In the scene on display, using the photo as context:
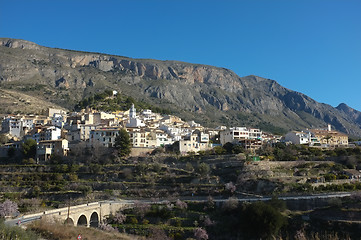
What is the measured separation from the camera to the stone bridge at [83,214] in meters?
35.3

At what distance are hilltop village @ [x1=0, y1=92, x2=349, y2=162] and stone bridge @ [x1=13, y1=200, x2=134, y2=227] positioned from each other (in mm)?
18485

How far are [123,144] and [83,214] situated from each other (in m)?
22.6

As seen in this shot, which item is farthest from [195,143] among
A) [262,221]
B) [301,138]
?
[262,221]

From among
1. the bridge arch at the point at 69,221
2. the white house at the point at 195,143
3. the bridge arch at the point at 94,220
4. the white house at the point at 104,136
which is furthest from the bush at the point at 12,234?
the white house at the point at 195,143

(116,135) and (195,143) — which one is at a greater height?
(116,135)

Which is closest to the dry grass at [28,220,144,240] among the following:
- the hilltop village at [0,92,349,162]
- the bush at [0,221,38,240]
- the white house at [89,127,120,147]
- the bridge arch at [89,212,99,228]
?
the bush at [0,221,38,240]

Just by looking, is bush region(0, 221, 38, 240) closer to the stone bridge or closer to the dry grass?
the dry grass

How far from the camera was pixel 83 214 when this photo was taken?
4119 centimetres

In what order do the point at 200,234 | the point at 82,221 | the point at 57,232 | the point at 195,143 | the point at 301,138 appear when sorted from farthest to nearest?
1. the point at 301,138
2. the point at 195,143
3. the point at 82,221
4. the point at 200,234
5. the point at 57,232

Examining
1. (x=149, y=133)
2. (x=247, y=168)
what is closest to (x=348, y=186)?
(x=247, y=168)

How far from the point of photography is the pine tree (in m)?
62.8

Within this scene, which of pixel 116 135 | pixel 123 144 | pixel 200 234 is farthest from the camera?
pixel 116 135

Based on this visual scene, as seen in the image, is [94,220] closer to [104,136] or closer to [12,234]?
[12,234]

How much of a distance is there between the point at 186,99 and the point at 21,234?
169968mm
